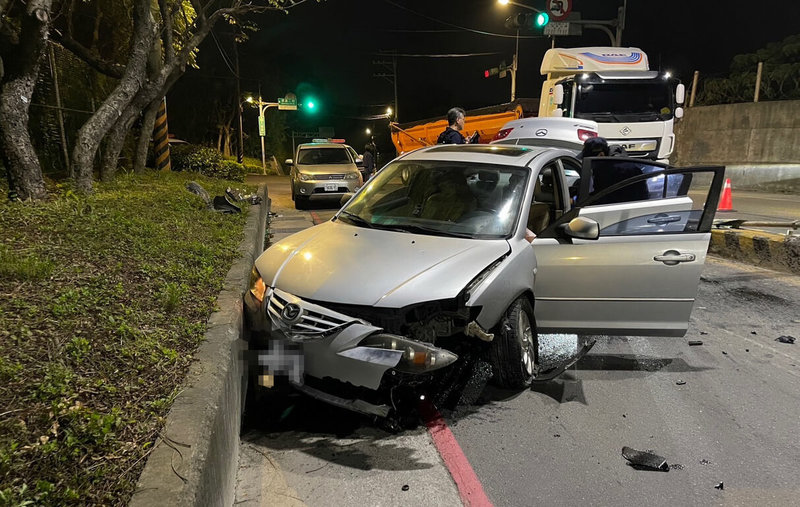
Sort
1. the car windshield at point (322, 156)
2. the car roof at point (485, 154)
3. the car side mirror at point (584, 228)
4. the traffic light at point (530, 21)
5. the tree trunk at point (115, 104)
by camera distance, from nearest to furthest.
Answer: the car side mirror at point (584, 228) → the car roof at point (485, 154) → the tree trunk at point (115, 104) → the car windshield at point (322, 156) → the traffic light at point (530, 21)

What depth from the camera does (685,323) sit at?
3.76m

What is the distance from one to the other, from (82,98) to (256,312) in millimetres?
10658

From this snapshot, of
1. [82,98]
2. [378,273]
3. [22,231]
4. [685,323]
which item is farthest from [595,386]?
[82,98]

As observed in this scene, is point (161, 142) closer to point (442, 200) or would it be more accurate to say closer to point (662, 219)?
point (442, 200)

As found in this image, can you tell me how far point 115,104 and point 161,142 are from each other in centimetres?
719

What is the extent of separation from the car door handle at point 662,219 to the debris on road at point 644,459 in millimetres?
1847

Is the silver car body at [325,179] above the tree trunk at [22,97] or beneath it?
beneath

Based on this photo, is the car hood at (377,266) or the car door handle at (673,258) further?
the car door handle at (673,258)

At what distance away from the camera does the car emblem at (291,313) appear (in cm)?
280

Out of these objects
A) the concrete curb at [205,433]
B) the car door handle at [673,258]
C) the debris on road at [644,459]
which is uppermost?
the car door handle at [673,258]

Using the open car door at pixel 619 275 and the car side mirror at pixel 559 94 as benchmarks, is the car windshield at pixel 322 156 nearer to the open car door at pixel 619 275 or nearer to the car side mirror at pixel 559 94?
the car side mirror at pixel 559 94

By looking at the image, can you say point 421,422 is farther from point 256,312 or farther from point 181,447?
point 181,447

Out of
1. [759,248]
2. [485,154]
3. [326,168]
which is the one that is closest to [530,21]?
[326,168]

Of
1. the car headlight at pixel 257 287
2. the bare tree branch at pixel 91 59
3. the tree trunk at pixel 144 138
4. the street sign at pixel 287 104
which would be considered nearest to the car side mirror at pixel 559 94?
the bare tree branch at pixel 91 59
